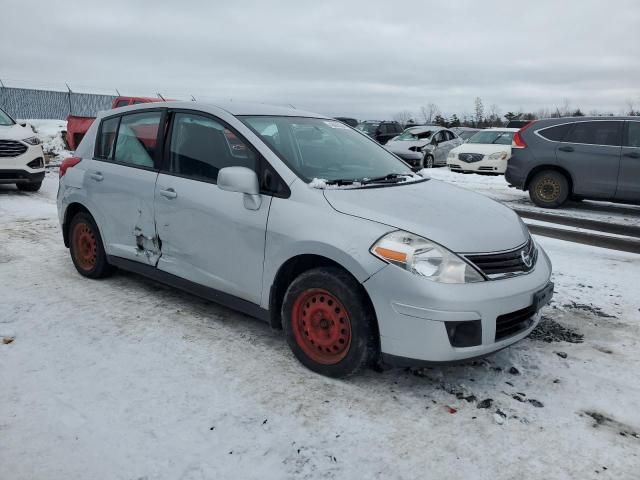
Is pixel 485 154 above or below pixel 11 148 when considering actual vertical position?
above

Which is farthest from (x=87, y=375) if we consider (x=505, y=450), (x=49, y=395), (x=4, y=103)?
(x=4, y=103)

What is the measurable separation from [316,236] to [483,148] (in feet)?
45.2

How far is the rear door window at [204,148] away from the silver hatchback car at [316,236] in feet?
0.04

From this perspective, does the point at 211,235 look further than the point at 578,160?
No

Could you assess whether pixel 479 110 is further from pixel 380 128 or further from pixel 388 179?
pixel 388 179

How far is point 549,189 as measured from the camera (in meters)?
10.3

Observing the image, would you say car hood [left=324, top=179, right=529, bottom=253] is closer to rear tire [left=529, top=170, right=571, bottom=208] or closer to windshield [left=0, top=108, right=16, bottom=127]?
rear tire [left=529, top=170, right=571, bottom=208]

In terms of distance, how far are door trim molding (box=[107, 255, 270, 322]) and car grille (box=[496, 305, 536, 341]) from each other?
146cm

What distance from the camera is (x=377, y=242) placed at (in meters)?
2.93

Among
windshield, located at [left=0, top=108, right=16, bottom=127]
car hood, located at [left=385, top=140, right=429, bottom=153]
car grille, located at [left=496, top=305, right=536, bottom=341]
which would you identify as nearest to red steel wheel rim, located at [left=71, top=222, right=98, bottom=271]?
car grille, located at [left=496, top=305, right=536, bottom=341]

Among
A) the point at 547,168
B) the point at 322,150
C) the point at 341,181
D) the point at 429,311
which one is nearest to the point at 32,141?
the point at 322,150

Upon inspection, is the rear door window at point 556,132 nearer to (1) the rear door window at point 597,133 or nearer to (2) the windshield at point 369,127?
(1) the rear door window at point 597,133

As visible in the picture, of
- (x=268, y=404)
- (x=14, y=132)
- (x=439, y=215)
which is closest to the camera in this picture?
(x=268, y=404)

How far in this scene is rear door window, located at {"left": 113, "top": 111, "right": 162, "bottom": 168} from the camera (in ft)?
14.0
